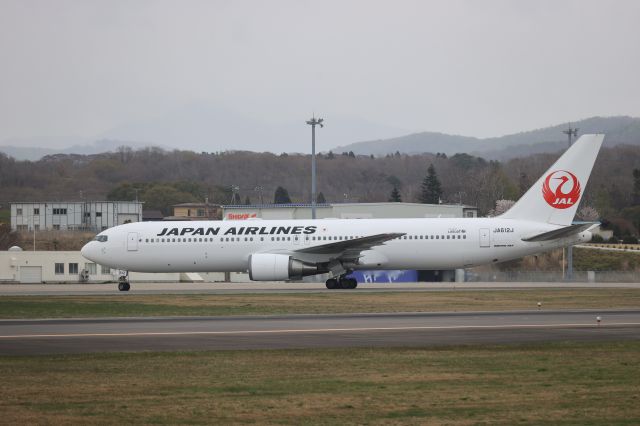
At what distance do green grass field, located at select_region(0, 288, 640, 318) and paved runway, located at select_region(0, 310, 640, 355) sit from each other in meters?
2.16

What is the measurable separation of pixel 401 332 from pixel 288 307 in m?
8.86

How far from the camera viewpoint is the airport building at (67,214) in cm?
10112

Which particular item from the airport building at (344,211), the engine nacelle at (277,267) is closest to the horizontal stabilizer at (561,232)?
the engine nacelle at (277,267)

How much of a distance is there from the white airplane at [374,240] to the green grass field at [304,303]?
11.5ft

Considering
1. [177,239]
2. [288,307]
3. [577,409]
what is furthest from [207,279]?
[577,409]

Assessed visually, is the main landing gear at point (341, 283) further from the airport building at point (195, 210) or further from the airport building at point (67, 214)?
the airport building at point (195, 210)

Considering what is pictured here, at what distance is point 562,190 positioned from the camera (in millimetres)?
41750

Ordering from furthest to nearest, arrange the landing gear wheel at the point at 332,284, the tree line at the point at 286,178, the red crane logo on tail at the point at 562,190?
the tree line at the point at 286,178
the landing gear wheel at the point at 332,284
the red crane logo on tail at the point at 562,190

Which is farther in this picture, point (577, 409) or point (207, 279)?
point (207, 279)

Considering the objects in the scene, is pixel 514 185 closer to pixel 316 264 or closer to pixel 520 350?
pixel 316 264

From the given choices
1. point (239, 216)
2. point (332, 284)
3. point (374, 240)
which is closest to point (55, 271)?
point (239, 216)

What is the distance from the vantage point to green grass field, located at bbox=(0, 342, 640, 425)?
11.8 metres

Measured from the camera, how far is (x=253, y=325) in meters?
23.8

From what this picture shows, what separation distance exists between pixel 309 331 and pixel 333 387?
8.13 metres
